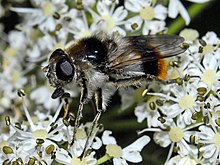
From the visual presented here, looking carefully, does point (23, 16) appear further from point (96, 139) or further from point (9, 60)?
point (96, 139)

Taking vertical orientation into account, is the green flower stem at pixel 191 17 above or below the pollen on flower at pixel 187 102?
above

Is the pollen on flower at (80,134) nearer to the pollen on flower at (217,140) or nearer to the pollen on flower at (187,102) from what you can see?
the pollen on flower at (187,102)

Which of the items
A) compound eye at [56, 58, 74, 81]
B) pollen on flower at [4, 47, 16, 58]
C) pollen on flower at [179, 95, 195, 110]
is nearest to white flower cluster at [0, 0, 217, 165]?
pollen on flower at [179, 95, 195, 110]

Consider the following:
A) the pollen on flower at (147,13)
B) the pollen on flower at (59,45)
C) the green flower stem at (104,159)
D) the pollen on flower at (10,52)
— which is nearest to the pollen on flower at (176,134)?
the green flower stem at (104,159)

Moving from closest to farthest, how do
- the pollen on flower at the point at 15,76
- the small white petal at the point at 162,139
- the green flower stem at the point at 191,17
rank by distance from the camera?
the small white petal at the point at 162,139 < the green flower stem at the point at 191,17 < the pollen on flower at the point at 15,76

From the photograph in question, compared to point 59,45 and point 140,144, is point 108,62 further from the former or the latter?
point 59,45

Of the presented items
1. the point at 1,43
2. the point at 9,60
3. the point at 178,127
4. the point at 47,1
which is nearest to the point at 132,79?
the point at 178,127

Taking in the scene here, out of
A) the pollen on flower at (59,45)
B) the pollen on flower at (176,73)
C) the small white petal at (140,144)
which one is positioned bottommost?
the small white petal at (140,144)

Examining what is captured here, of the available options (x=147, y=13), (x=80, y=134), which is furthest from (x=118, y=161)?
(x=147, y=13)

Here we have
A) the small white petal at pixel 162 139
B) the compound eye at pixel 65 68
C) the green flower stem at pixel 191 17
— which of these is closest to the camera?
the compound eye at pixel 65 68
